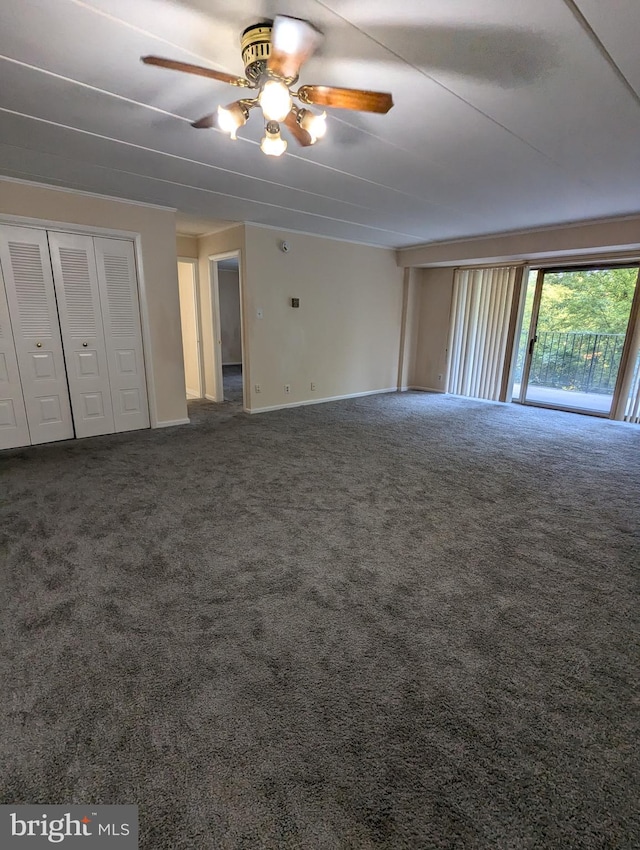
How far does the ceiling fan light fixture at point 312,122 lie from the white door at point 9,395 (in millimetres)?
3448

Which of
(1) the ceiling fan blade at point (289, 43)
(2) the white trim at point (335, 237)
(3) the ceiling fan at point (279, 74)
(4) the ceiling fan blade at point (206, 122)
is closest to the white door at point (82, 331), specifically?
(2) the white trim at point (335, 237)

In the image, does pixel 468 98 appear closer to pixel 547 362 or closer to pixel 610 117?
pixel 610 117

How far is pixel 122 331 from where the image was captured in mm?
4578

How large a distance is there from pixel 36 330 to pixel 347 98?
12.4 ft

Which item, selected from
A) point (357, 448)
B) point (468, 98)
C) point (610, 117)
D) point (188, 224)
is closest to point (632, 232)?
point (610, 117)

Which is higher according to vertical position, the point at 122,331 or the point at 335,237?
the point at 335,237

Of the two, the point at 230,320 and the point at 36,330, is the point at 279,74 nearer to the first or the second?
the point at 36,330

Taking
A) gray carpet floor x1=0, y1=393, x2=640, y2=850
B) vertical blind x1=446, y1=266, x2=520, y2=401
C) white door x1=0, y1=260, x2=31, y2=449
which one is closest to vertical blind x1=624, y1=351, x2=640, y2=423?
vertical blind x1=446, y1=266, x2=520, y2=401

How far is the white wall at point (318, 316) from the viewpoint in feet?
18.1

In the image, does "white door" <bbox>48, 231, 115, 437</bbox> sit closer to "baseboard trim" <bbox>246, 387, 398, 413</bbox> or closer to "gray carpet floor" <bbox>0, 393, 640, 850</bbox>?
"gray carpet floor" <bbox>0, 393, 640, 850</bbox>

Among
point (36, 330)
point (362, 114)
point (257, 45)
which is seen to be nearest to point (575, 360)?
point (362, 114)

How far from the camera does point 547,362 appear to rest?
672 centimetres

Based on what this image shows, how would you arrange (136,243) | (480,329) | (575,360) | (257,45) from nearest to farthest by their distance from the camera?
(257,45), (136,243), (575,360), (480,329)

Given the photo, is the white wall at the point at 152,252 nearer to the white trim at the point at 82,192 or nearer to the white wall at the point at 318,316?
the white trim at the point at 82,192
